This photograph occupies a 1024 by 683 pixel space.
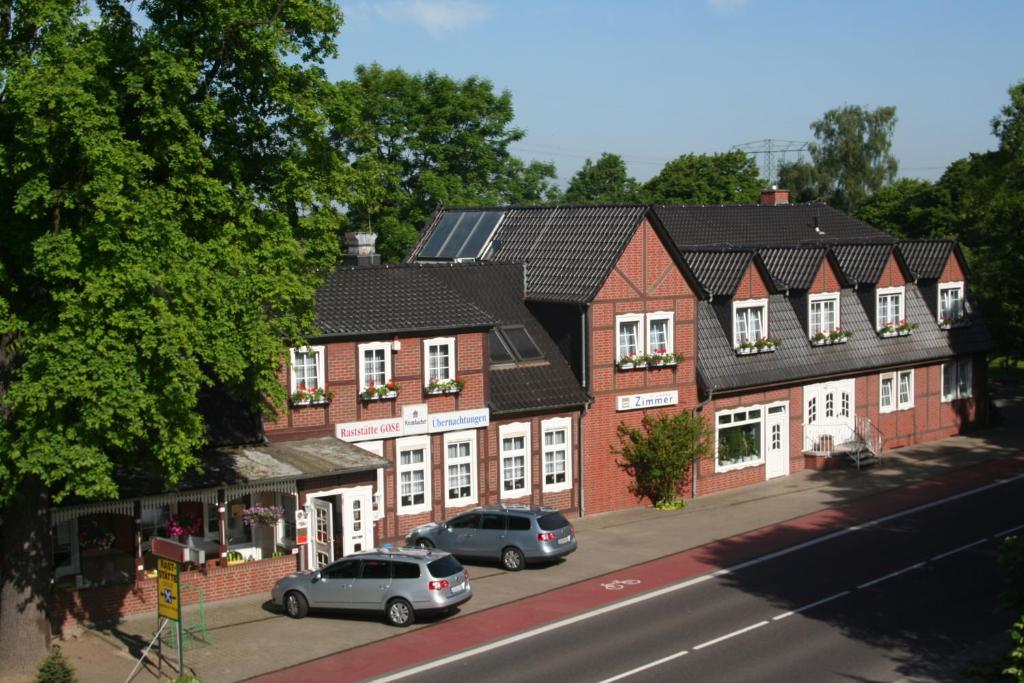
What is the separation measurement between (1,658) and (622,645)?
1095 centimetres

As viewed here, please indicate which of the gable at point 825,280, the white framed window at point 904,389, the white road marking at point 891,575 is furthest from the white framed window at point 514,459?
the white framed window at point 904,389

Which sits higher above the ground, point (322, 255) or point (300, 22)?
point (300, 22)

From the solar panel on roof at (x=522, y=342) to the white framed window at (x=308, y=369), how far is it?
6.53m

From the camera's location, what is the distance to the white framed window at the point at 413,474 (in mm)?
31172

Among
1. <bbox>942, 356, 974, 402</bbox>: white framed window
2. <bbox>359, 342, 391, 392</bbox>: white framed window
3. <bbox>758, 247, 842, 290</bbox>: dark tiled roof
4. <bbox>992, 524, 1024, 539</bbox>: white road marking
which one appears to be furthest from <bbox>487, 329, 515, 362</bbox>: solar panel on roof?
<bbox>942, 356, 974, 402</bbox>: white framed window

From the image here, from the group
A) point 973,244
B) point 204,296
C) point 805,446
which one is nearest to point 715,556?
point 805,446

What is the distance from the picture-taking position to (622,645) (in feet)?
75.3

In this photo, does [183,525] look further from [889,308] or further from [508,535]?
[889,308]

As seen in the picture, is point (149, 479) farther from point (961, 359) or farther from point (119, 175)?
point (961, 359)

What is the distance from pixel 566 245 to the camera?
3675cm

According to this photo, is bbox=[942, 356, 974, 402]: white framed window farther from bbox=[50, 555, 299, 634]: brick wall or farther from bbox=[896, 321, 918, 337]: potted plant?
bbox=[50, 555, 299, 634]: brick wall

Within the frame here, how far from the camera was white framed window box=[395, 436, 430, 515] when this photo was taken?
102 ft

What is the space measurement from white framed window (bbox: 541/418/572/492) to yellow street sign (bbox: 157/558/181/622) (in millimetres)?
13990

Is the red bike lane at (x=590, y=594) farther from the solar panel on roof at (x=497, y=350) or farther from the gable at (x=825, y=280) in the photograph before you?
the solar panel on roof at (x=497, y=350)
